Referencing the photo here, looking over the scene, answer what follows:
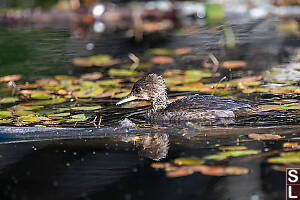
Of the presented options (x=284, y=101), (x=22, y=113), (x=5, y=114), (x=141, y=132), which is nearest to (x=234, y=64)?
(x=284, y=101)

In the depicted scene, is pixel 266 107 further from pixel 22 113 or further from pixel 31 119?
pixel 22 113

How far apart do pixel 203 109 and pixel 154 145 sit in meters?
1.25

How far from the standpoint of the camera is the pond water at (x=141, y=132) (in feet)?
16.7

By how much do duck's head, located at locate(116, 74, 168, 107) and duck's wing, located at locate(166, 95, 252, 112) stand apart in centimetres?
38

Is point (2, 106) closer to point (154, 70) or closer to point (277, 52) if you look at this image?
point (154, 70)

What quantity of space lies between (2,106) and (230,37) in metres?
5.45

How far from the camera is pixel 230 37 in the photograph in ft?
38.2

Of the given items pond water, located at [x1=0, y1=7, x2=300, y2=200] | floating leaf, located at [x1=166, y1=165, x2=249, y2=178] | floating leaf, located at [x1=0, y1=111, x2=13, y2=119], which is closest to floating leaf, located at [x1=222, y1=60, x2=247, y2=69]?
pond water, located at [x1=0, y1=7, x2=300, y2=200]

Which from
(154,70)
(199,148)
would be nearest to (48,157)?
(199,148)

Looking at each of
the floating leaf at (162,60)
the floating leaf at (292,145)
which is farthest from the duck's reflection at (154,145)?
the floating leaf at (162,60)

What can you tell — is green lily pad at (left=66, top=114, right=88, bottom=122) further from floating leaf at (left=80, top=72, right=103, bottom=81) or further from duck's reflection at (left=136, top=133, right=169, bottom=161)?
floating leaf at (left=80, top=72, right=103, bottom=81)

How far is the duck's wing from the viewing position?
7.14 metres

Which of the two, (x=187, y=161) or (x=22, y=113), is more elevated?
(x=22, y=113)

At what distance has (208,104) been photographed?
23.6ft
